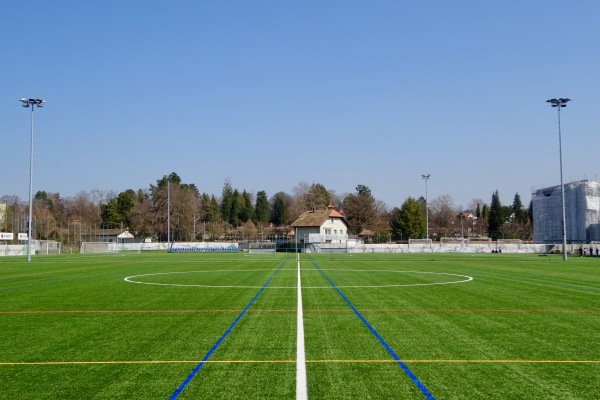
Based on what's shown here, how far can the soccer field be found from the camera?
6.27 metres

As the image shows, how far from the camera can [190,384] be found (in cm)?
642

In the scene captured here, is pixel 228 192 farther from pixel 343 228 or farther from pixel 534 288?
pixel 534 288

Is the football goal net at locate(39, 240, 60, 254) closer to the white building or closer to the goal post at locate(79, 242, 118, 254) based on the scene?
the goal post at locate(79, 242, 118, 254)

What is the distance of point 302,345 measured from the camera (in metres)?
8.68

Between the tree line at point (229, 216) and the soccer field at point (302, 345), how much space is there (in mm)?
78972

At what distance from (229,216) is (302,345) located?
543 feet

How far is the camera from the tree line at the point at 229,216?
11719 centimetres

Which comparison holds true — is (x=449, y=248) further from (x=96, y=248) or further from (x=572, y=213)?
(x=96, y=248)

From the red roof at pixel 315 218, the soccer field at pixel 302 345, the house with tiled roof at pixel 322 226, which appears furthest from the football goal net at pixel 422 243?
the soccer field at pixel 302 345

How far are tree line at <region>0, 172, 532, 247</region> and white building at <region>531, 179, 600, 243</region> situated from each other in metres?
21.5

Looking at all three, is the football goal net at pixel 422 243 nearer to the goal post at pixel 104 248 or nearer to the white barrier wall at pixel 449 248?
the white barrier wall at pixel 449 248

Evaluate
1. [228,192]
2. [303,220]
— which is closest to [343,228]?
[303,220]

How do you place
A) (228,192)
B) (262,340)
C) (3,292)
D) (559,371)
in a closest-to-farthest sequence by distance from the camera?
1. (559,371)
2. (262,340)
3. (3,292)
4. (228,192)

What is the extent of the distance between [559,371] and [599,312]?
6.67 metres
